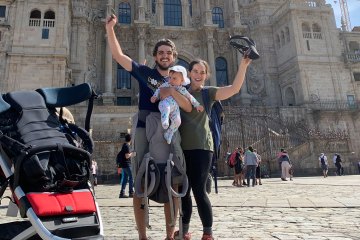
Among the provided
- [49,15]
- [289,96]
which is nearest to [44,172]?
[49,15]

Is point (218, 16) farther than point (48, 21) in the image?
Yes

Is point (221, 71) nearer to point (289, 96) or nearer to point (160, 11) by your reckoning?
point (289, 96)

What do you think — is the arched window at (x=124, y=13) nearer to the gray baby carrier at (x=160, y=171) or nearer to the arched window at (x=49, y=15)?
the arched window at (x=49, y=15)

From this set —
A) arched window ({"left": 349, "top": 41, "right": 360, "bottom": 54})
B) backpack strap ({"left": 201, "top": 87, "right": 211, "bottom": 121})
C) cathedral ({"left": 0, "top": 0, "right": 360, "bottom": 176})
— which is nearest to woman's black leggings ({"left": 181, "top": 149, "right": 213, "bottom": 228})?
backpack strap ({"left": 201, "top": 87, "right": 211, "bottom": 121})

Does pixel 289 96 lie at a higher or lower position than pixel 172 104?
higher

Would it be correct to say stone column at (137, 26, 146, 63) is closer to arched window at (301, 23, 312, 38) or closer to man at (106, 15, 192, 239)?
arched window at (301, 23, 312, 38)

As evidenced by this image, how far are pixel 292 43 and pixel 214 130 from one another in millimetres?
27843

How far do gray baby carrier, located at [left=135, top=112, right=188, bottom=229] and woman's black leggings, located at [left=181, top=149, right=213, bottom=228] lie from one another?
7.0 inches

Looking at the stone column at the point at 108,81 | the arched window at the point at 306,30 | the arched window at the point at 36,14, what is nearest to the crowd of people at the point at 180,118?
the stone column at the point at 108,81

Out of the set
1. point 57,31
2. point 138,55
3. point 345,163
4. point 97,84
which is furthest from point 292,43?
point 57,31

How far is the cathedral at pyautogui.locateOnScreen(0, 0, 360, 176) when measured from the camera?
72.0 feet

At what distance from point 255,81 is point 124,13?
50.0 feet

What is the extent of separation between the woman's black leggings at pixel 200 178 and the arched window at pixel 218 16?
1286 inches

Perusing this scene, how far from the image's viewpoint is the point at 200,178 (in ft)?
11.0
